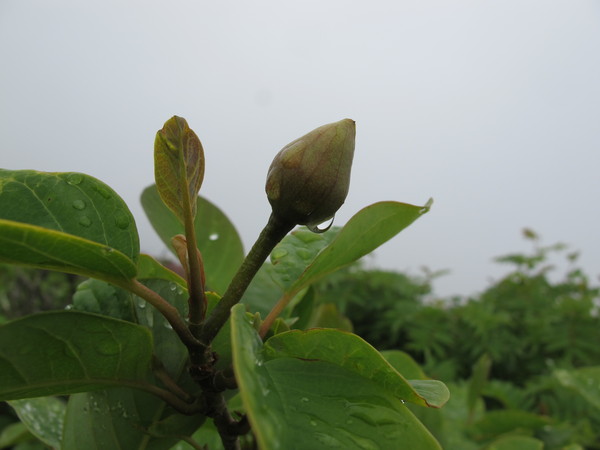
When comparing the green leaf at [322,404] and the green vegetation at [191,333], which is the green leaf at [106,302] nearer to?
the green vegetation at [191,333]

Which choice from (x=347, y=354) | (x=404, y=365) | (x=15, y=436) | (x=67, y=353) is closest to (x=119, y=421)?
(x=67, y=353)

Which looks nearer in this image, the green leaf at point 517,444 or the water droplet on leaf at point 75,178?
the water droplet on leaf at point 75,178

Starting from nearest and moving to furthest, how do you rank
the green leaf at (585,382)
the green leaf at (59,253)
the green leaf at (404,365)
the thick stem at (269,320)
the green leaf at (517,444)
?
the green leaf at (59,253) → the thick stem at (269,320) → the green leaf at (404,365) → the green leaf at (517,444) → the green leaf at (585,382)

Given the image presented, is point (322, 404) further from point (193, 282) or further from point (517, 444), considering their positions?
point (517, 444)

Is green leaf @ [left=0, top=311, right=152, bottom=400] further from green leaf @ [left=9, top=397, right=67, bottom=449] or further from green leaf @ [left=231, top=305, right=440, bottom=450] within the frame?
green leaf @ [left=9, top=397, right=67, bottom=449]

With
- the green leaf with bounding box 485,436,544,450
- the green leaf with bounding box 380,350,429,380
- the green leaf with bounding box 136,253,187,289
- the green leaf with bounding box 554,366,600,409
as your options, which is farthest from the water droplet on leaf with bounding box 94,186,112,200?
the green leaf with bounding box 554,366,600,409

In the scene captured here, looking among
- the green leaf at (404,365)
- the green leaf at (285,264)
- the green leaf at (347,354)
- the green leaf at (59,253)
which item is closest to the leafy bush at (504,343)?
the green leaf at (404,365)

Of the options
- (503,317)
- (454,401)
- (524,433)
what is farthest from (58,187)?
(503,317)
